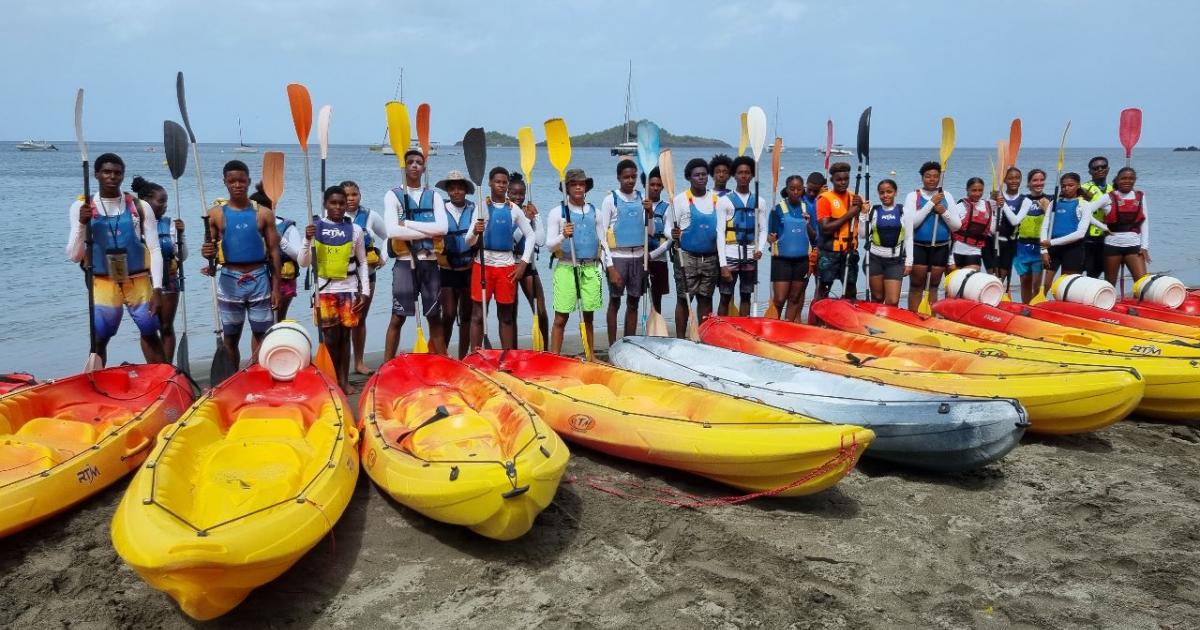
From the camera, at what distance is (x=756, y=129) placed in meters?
7.78

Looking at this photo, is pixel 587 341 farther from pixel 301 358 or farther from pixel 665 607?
pixel 665 607

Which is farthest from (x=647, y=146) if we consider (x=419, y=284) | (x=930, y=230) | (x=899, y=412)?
(x=899, y=412)

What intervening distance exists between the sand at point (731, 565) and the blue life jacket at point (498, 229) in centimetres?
261

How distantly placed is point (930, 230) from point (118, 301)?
689 cm

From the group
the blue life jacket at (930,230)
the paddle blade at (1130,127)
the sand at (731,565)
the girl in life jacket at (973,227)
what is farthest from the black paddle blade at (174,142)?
the paddle blade at (1130,127)

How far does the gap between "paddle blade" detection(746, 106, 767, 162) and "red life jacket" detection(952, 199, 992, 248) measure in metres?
2.30

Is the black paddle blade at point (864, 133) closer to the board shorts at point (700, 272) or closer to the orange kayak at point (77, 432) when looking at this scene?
the board shorts at point (700, 272)

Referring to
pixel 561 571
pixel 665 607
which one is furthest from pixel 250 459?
pixel 665 607

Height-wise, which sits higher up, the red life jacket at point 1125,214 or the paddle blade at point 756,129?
the paddle blade at point 756,129

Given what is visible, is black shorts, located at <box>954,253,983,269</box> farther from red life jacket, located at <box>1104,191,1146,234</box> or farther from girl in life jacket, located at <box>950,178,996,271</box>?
red life jacket, located at <box>1104,191,1146,234</box>

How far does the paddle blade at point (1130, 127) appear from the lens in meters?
9.46

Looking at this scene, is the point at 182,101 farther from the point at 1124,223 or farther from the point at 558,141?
the point at 1124,223

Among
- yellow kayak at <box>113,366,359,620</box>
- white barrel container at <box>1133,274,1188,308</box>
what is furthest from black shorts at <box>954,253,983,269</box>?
yellow kayak at <box>113,366,359,620</box>

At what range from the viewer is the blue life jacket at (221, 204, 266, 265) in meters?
5.71
